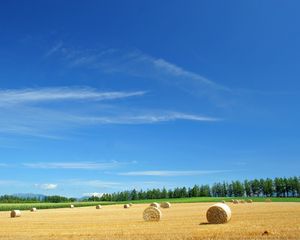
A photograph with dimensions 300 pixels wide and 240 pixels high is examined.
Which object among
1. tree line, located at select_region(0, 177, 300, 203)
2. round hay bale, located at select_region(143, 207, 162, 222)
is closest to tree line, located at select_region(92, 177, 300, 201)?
tree line, located at select_region(0, 177, 300, 203)

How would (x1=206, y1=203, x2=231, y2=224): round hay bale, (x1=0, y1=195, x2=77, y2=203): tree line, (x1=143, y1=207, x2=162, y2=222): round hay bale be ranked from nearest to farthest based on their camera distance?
1. (x1=206, y1=203, x2=231, y2=224): round hay bale
2. (x1=143, y1=207, x2=162, y2=222): round hay bale
3. (x1=0, y1=195, x2=77, y2=203): tree line

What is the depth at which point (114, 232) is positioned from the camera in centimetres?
2648

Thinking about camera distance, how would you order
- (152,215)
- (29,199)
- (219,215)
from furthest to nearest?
(29,199)
(152,215)
(219,215)

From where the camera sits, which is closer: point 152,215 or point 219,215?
point 219,215

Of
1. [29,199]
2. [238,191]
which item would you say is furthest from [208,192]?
[29,199]

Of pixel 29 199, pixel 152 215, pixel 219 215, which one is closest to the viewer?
pixel 219 215

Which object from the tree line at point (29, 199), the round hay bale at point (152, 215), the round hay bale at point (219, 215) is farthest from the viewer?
the tree line at point (29, 199)

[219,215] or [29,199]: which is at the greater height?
[29,199]

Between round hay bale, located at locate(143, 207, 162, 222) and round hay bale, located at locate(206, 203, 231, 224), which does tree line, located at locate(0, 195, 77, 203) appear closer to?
round hay bale, located at locate(143, 207, 162, 222)

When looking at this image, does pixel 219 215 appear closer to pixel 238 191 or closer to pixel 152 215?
pixel 152 215

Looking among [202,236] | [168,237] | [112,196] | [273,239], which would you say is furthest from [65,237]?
[112,196]

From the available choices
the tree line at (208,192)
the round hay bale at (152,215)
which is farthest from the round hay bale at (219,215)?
the tree line at (208,192)

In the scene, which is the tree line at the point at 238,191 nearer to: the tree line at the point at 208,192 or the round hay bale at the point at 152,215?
the tree line at the point at 208,192

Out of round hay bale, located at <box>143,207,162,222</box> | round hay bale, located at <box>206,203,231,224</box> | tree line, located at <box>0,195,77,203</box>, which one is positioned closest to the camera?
round hay bale, located at <box>206,203,231,224</box>
